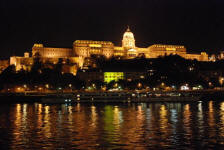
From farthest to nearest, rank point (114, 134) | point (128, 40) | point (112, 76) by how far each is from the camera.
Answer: point (128, 40) < point (112, 76) < point (114, 134)

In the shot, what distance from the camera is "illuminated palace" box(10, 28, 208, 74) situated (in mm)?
122056

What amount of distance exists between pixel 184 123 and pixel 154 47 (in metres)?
120

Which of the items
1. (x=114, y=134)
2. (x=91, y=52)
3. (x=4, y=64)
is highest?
(x=91, y=52)

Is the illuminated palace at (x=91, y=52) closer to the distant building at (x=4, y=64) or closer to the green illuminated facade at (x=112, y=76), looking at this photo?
the distant building at (x=4, y=64)

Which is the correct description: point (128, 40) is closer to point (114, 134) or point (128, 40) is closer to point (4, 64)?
point (4, 64)

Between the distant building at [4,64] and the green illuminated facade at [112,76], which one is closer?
the green illuminated facade at [112,76]

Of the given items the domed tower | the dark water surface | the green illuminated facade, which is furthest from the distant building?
the dark water surface

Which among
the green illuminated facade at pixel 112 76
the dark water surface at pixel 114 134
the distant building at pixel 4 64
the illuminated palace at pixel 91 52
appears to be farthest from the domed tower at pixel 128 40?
the dark water surface at pixel 114 134

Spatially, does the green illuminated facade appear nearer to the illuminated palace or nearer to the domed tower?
the illuminated palace

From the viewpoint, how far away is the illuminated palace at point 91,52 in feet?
400

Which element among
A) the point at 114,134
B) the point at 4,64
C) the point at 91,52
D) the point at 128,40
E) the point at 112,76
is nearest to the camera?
the point at 114,134

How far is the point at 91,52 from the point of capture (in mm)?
138000

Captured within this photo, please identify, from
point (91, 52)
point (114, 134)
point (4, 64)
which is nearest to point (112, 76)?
point (91, 52)

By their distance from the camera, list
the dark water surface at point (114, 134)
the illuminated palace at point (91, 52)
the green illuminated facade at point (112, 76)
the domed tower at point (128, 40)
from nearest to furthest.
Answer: the dark water surface at point (114, 134) < the green illuminated facade at point (112, 76) < the illuminated palace at point (91, 52) < the domed tower at point (128, 40)
